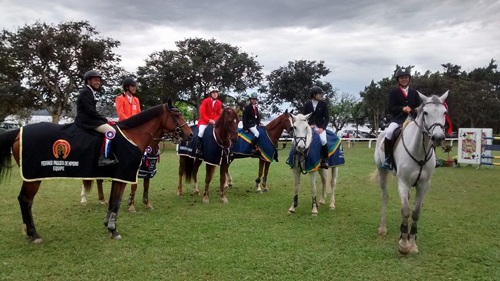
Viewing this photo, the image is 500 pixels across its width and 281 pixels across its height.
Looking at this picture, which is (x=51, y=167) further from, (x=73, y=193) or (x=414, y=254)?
(x=414, y=254)

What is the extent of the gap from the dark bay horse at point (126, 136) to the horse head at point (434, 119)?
3.89m

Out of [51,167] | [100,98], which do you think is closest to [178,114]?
[51,167]

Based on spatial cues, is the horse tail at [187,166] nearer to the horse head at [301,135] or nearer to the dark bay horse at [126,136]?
the dark bay horse at [126,136]

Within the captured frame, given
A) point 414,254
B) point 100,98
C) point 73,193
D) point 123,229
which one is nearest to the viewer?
point 414,254

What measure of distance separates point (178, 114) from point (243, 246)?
8.68 feet

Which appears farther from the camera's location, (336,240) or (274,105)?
(274,105)

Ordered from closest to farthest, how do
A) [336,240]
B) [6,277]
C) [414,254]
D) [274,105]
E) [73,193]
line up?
1. [6,277]
2. [414,254]
3. [336,240]
4. [73,193]
5. [274,105]

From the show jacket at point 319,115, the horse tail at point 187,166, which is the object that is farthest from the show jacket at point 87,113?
the show jacket at point 319,115

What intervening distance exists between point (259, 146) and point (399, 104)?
13.5 feet

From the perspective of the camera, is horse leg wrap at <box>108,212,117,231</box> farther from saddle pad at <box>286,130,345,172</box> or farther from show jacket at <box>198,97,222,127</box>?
show jacket at <box>198,97,222,127</box>

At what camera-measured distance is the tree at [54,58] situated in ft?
75.2

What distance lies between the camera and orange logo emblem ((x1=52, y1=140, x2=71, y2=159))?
506 centimetres

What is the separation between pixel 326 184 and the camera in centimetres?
799

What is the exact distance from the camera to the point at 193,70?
28625mm
